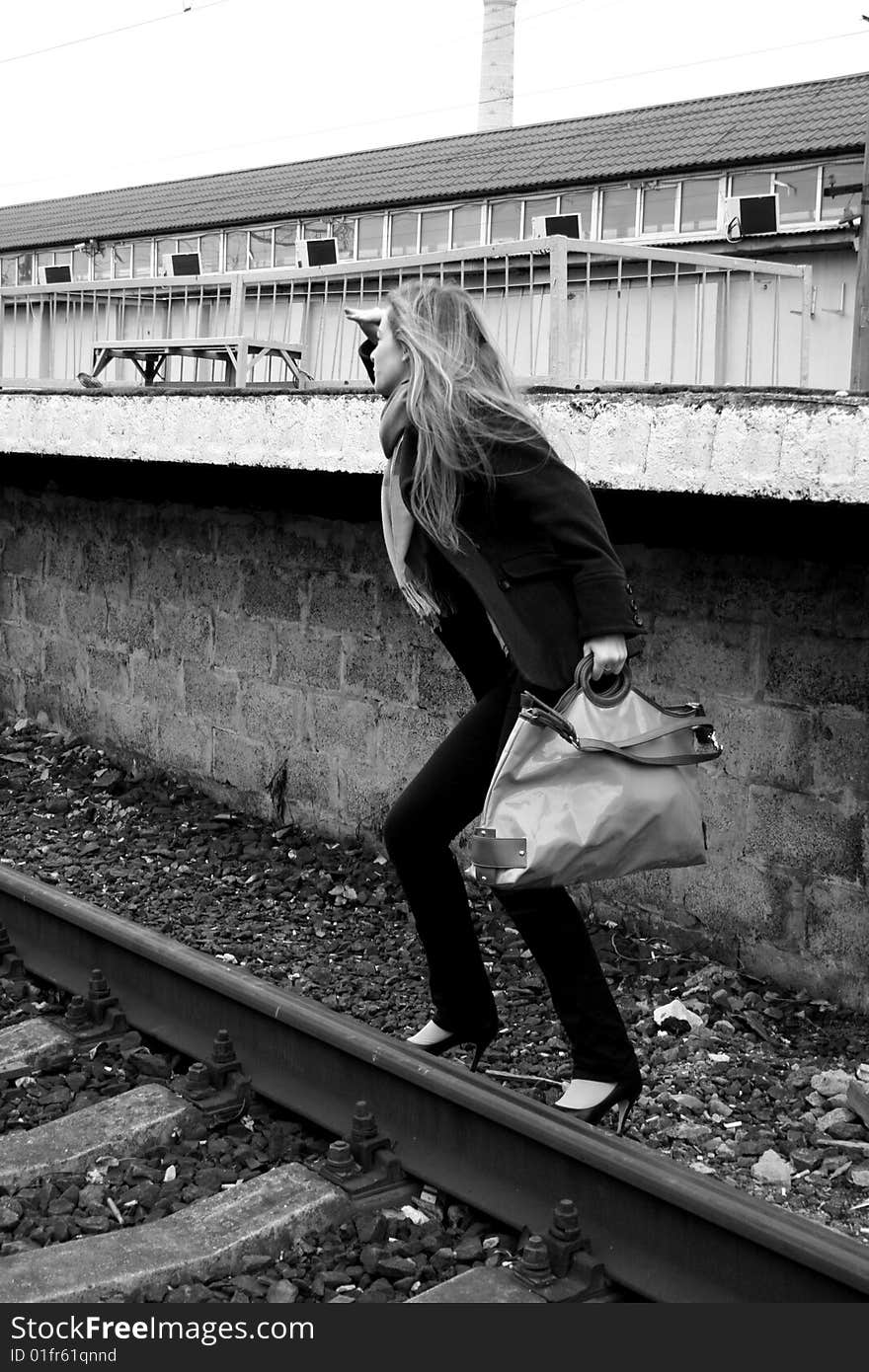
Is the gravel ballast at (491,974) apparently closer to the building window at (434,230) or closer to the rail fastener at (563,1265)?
the rail fastener at (563,1265)

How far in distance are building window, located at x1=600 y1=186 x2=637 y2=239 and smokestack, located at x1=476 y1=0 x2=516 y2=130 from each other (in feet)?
97.1

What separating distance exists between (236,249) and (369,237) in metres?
2.97

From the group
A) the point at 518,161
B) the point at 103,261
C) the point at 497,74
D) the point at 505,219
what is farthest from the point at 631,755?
the point at 497,74

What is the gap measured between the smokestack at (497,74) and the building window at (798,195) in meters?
31.5

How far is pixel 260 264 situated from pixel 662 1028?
2225 centimetres

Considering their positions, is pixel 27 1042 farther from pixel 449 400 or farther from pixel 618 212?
pixel 618 212

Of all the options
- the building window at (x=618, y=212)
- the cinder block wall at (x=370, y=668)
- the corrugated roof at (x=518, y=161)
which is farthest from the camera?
the building window at (x=618, y=212)

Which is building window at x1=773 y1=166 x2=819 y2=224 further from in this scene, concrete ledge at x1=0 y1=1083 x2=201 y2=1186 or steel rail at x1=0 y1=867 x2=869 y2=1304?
concrete ledge at x1=0 y1=1083 x2=201 y2=1186

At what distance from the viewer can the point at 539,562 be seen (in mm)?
3377

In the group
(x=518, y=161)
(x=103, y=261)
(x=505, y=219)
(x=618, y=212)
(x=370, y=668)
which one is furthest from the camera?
(x=103, y=261)

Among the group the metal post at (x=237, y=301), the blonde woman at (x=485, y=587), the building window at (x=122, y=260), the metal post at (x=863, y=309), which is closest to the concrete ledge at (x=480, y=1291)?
the blonde woman at (x=485, y=587)

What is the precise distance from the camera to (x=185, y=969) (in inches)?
175

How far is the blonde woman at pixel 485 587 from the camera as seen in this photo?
11.0 ft

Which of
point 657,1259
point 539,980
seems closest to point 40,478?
point 539,980
